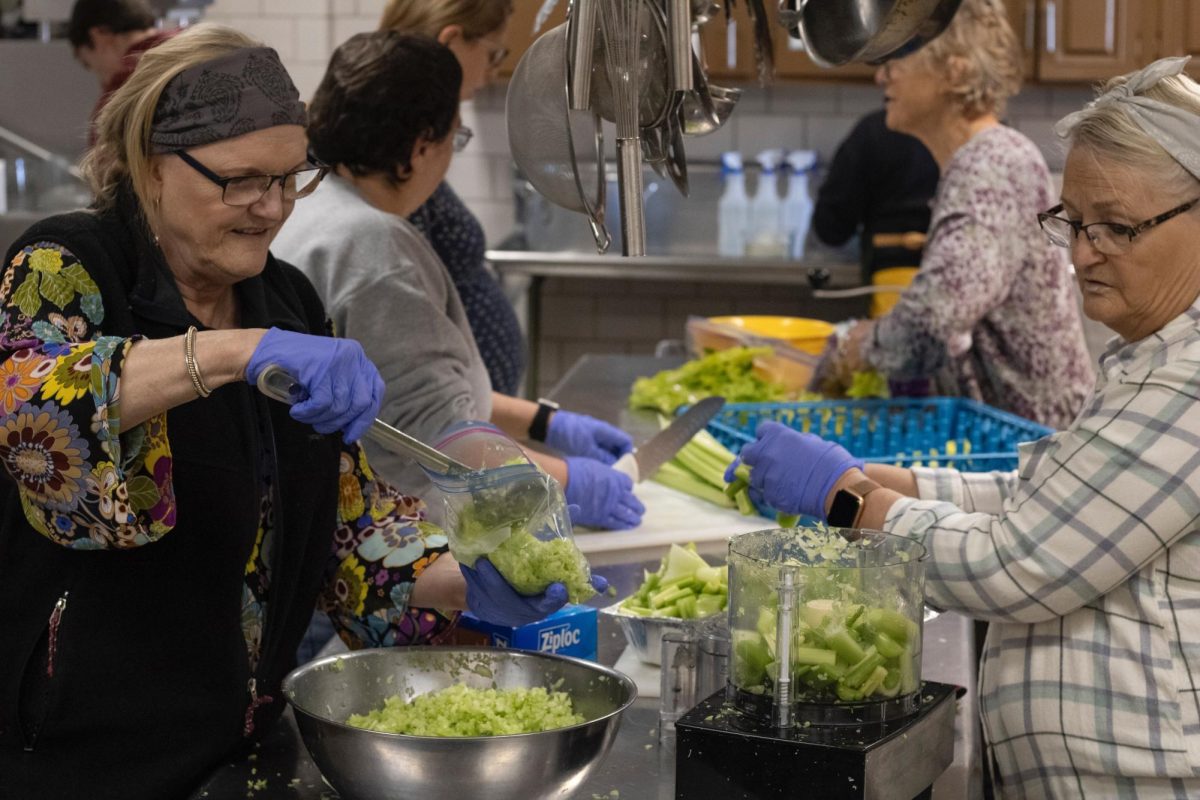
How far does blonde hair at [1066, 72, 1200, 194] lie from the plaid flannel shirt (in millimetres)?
185

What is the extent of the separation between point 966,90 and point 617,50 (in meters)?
2.28

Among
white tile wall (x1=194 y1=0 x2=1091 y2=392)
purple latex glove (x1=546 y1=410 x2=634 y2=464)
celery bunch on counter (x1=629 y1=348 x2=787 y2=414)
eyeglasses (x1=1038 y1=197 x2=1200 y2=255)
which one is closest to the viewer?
eyeglasses (x1=1038 y1=197 x2=1200 y2=255)

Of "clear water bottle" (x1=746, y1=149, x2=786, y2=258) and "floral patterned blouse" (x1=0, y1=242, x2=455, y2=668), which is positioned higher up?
"floral patterned blouse" (x1=0, y1=242, x2=455, y2=668)

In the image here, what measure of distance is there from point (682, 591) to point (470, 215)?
181cm

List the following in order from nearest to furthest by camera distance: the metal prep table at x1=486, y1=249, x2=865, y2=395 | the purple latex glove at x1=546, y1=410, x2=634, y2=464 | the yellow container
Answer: the purple latex glove at x1=546, y1=410, x2=634, y2=464, the yellow container, the metal prep table at x1=486, y1=249, x2=865, y2=395

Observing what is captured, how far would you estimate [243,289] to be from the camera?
2.14 m

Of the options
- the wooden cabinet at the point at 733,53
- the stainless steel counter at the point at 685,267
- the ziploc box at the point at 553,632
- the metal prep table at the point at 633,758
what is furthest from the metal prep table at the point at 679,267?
the ziploc box at the point at 553,632

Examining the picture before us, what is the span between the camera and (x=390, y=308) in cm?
272

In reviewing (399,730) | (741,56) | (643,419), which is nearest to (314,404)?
(399,730)

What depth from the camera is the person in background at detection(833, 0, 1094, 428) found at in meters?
3.77

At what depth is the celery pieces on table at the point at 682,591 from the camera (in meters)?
2.27

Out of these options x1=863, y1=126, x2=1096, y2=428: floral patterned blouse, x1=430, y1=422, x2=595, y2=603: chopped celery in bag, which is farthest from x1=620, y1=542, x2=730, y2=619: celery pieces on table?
x1=863, y1=126, x2=1096, y2=428: floral patterned blouse

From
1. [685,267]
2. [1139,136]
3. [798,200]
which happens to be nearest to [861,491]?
[1139,136]

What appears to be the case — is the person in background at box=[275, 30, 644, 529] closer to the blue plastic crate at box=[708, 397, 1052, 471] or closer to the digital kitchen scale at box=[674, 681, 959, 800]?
the blue plastic crate at box=[708, 397, 1052, 471]
